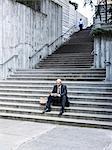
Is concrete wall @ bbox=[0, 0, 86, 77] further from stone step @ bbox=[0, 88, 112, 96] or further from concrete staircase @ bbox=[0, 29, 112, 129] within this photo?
stone step @ bbox=[0, 88, 112, 96]

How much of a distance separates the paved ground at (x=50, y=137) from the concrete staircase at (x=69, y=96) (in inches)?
22.7

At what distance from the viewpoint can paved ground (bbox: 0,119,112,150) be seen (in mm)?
6719

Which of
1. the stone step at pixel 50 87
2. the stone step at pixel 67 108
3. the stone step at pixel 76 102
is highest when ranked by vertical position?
the stone step at pixel 50 87

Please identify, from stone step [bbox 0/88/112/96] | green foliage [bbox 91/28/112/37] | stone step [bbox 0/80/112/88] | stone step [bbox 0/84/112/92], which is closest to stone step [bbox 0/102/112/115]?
stone step [bbox 0/88/112/96]

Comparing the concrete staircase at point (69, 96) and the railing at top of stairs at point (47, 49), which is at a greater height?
the railing at top of stairs at point (47, 49)

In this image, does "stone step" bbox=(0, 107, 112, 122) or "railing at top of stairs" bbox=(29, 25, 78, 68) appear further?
"railing at top of stairs" bbox=(29, 25, 78, 68)

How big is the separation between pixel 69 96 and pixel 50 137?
305cm

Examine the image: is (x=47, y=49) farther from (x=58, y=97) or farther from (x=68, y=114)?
(x=68, y=114)

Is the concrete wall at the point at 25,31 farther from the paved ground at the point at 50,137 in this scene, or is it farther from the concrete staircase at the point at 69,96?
the paved ground at the point at 50,137

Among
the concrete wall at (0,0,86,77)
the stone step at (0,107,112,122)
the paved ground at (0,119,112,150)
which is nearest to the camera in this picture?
the paved ground at (0,119,112,150)

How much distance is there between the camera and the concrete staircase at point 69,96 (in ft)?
29.9

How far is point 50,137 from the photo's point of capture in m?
7.50

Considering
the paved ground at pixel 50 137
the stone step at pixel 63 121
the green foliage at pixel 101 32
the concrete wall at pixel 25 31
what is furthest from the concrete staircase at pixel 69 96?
the green foliage at pixel 101 32

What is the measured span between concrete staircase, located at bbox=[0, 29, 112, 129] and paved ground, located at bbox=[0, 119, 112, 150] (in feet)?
1.89
